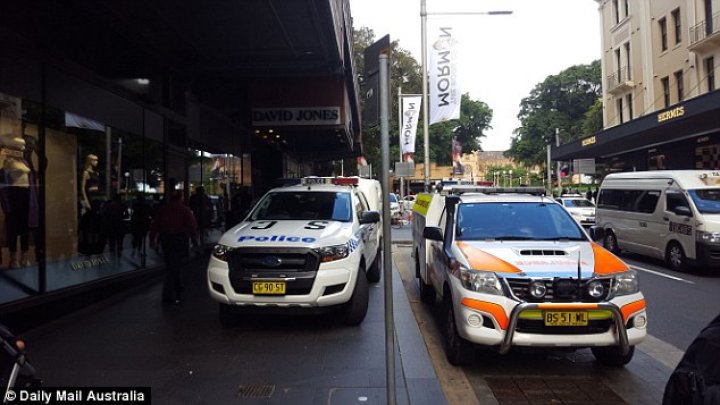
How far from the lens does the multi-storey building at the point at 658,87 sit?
20984mm

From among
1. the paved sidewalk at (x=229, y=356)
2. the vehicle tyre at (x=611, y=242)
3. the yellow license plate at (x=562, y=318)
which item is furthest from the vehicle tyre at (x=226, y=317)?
the vehicle tyre at (x=611, y=242)

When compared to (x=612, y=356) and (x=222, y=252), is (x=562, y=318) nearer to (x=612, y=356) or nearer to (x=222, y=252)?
(x=612, y=356)

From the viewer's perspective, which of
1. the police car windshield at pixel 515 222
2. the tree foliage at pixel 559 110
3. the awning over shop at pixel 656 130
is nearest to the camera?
the police car windshield at pixel 515 222

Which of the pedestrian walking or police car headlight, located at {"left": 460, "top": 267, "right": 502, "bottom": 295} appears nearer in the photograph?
police car headlight, located at {"left": 460, "top": 267, "right": 502, "bottom": 295}

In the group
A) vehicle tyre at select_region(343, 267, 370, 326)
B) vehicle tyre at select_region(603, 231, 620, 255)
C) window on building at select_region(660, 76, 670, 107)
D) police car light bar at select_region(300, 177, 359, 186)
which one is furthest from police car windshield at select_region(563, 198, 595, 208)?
vehicle tyre at select_region(343, 267, 370, 326)

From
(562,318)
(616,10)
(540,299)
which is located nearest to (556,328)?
(562,318)

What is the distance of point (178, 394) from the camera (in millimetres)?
4711

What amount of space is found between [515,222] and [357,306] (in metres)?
2.20

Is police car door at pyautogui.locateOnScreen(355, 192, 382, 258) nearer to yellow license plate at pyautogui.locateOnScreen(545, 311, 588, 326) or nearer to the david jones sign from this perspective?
yellow license plate at pyautogui.locateOnScreen(545, 311, 588, 326)

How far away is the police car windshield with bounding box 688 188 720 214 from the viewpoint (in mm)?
11500

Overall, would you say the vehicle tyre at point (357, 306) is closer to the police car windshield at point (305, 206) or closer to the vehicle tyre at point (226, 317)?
the police car windshield at point (305, 206)

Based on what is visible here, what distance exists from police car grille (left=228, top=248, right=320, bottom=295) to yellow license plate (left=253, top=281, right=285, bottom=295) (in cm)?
6

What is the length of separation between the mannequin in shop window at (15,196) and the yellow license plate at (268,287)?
3266 mm

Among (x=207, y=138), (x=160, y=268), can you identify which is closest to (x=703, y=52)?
(x=207, y=138)
